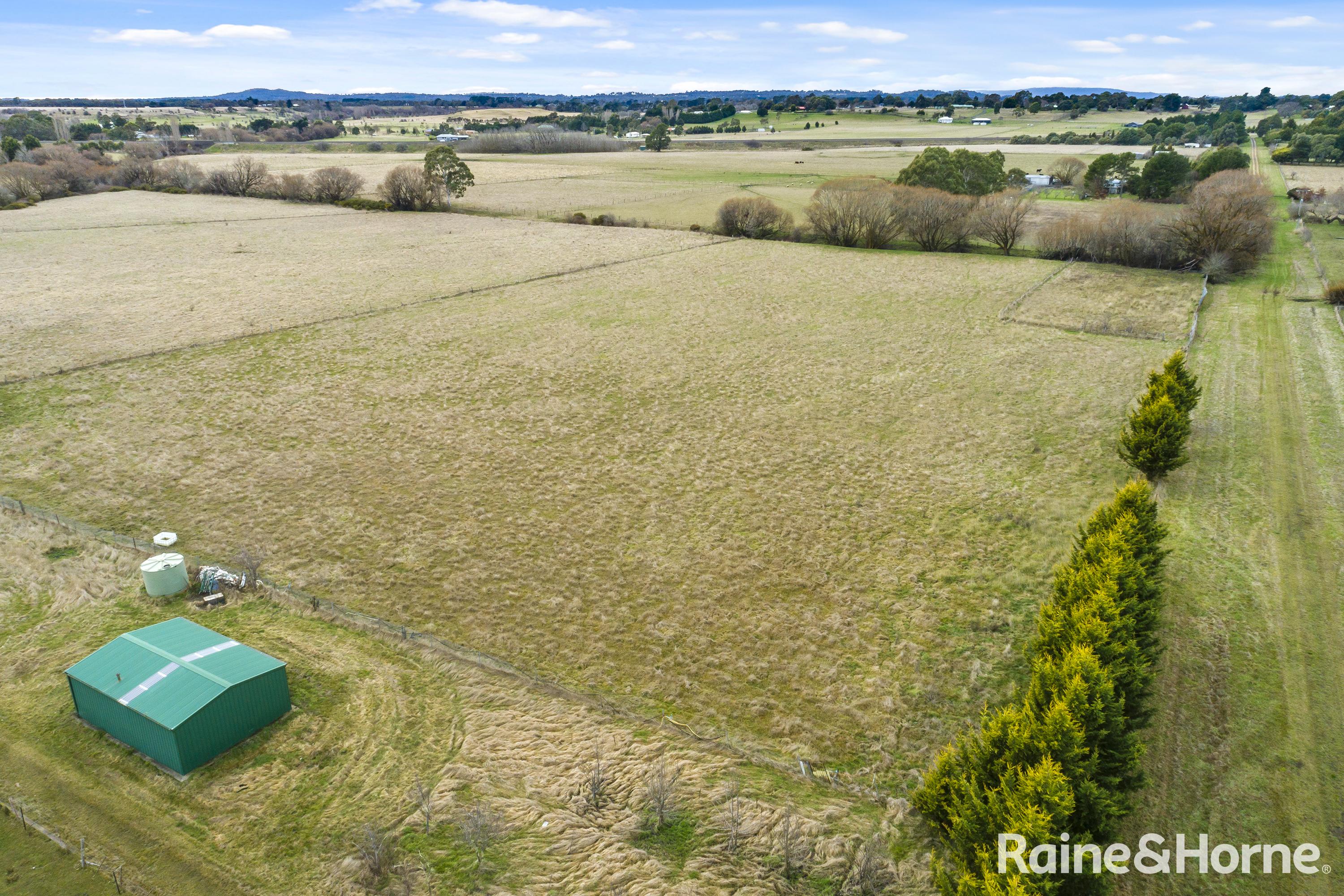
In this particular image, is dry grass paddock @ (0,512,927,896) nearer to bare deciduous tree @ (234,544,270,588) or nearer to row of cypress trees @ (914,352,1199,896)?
row of cypress trees @ (914,352,1199,896)

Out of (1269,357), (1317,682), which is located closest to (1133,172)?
(1269,357)

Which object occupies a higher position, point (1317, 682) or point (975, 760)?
point (975, 760)

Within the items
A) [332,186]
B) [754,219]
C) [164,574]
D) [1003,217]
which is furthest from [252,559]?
[332,186]

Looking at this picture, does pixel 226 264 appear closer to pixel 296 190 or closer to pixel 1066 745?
pixel 296 190

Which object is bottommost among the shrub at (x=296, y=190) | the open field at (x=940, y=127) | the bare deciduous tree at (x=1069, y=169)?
the shrub at (x=296, y=190)

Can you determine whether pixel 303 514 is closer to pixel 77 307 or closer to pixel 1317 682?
pixel 1317 682

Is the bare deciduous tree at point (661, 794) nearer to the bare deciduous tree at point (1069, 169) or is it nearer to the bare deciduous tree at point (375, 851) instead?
the bare deciduous tree at point (375, 851)

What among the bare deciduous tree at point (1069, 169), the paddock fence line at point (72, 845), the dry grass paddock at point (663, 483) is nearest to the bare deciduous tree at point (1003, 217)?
the dry grass paddock at point (663, 483)
